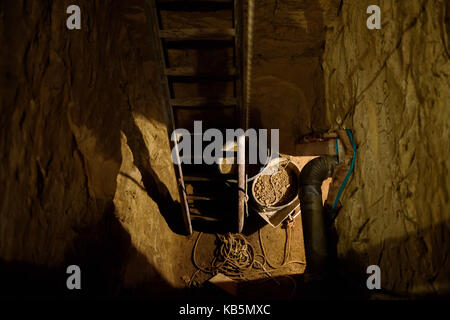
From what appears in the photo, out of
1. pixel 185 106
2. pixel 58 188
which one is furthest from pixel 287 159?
pixel 58 188

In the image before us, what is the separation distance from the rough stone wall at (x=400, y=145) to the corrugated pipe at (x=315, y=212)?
207mm

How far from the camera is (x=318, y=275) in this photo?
97.7 inches

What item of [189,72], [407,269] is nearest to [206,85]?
[189,72]

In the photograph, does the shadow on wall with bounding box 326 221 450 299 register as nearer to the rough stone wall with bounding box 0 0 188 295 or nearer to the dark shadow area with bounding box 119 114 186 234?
the rough stone wall with bounding box 0 0 188 295

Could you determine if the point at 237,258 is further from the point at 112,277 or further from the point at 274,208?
the point at 112,277

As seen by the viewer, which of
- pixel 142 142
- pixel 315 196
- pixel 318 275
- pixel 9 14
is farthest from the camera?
pixel 142 142

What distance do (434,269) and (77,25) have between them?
327cm

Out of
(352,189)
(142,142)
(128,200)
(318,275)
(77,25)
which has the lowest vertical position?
(318,275)

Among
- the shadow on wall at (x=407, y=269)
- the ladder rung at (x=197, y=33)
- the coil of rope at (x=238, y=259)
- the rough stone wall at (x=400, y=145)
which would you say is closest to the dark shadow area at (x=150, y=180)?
the coil of rope at (x=238, y=259)

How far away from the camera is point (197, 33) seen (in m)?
2.43

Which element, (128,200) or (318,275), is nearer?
(318,275)

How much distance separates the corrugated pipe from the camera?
254cm

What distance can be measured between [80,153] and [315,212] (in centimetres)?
250
